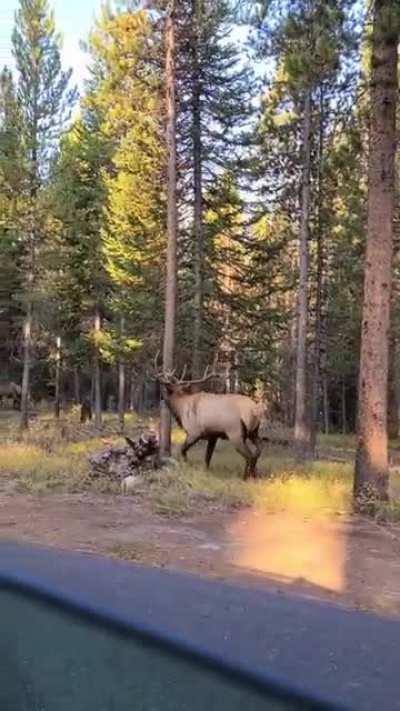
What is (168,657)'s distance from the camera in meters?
4.88

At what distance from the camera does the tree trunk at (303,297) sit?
18594 millimetres

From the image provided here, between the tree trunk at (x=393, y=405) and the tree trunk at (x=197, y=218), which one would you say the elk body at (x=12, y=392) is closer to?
the tree trunk at (x=393, y=405)

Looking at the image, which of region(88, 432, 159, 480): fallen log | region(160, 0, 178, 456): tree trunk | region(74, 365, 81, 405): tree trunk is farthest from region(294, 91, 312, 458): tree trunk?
region(74, 365, 81, 405): tree trunk

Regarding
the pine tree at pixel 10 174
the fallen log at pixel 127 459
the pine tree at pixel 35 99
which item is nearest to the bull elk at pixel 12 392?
the pine tree at pixel 10 174

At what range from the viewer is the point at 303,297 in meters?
18.4

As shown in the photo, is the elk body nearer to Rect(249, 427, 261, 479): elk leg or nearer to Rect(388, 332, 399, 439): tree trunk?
Rect(388, 332, 399, 439): tree trunk

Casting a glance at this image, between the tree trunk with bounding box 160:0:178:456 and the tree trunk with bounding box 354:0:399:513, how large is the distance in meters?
5.64

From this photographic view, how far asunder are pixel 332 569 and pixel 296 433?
11.0 m

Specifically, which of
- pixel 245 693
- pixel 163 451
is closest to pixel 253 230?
pixel 163 451

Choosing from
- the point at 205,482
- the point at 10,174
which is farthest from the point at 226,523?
the point at 10,174

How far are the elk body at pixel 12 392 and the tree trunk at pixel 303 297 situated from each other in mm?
24016

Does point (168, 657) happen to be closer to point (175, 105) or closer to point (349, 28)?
point (349, 28)

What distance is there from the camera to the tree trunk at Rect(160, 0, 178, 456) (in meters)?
16.5

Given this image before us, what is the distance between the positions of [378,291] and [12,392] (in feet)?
108
